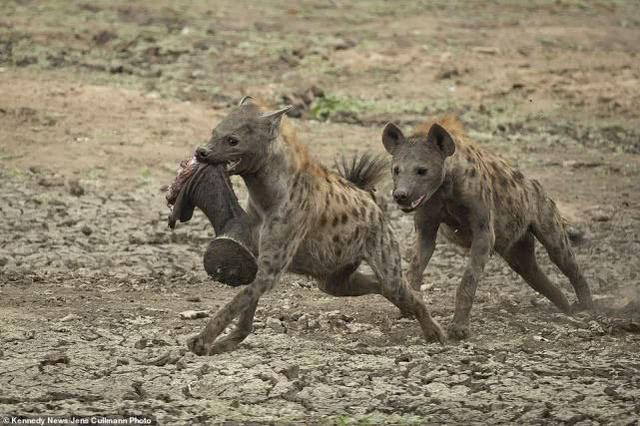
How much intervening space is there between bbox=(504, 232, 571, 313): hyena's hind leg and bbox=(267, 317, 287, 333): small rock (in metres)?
1.41

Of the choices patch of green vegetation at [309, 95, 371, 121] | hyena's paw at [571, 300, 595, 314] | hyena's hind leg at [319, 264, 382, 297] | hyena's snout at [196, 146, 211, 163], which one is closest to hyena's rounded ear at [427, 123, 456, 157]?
hyena's hind leg at [319, 264, 382, 297]

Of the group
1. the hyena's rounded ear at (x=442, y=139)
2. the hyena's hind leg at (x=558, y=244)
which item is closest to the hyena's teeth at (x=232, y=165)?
the hyena's rounded ear at (x=442, y=139)

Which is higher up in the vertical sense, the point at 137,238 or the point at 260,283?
the point at 260,283

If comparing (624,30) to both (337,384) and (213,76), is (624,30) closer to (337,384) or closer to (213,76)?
(213,76)

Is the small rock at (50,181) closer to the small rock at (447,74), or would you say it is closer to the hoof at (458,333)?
the hoof at (458,333)

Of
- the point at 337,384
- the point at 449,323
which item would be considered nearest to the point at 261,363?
the point at 337,384

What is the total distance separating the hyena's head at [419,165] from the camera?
6598 mm

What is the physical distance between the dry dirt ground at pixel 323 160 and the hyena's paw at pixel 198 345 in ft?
0.28

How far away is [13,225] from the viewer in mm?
8844

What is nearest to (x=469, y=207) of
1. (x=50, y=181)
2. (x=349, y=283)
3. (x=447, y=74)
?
(x=349, y=283)

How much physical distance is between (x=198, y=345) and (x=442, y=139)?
1.61 m

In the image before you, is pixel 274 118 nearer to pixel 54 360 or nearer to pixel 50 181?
pixel 54 360

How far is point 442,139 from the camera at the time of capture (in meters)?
6.72

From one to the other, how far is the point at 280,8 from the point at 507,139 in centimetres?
576
